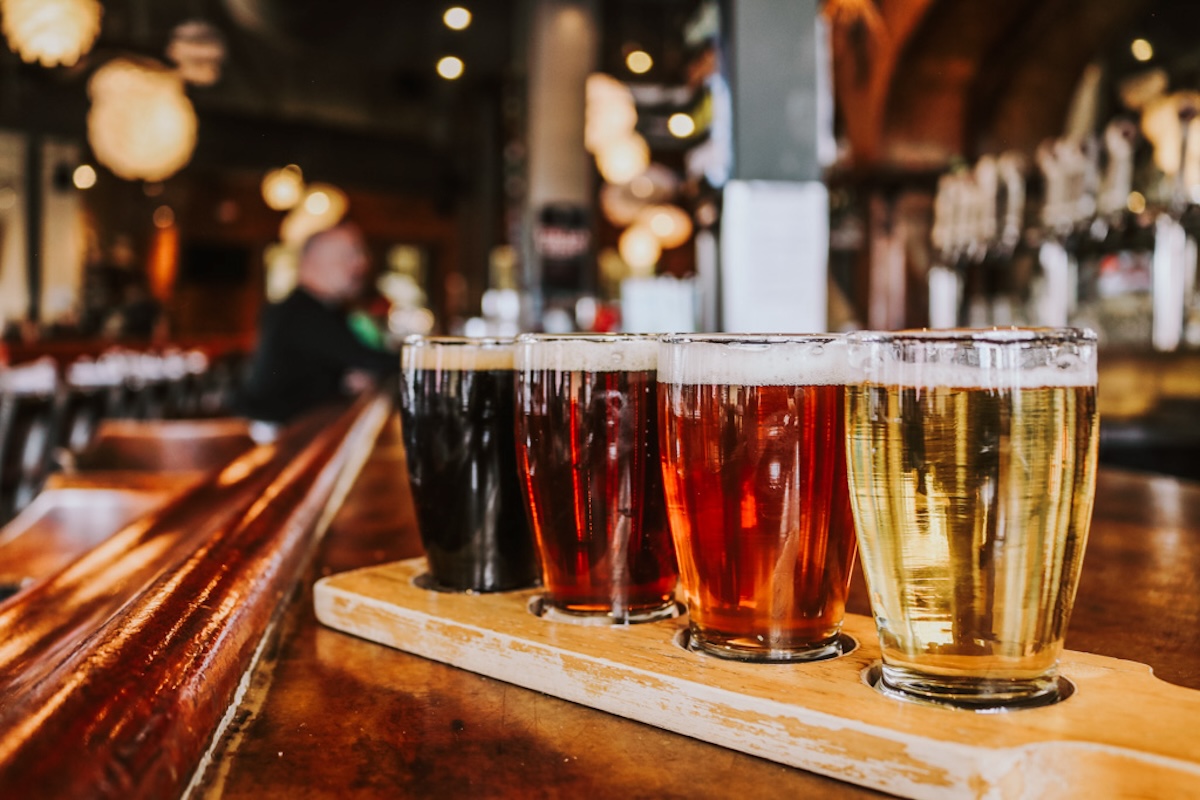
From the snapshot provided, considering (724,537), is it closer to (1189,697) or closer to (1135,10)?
(1189,697)

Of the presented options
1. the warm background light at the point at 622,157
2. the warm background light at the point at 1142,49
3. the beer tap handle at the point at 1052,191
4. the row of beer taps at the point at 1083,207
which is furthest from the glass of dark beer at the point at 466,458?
the warm background light at the point at 1142,49

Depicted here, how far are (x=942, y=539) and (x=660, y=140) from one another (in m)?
10.8

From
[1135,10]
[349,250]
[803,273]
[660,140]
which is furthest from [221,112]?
[803,273]

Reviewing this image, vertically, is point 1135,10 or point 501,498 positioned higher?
point 1135,10

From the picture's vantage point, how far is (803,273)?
277 centimetres

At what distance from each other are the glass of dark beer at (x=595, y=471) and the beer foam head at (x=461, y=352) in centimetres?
7

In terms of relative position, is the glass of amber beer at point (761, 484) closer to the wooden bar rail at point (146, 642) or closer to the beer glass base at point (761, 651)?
the beer glass base at point (761, 651)

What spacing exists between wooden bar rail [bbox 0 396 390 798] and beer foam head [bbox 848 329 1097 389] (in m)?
0.37

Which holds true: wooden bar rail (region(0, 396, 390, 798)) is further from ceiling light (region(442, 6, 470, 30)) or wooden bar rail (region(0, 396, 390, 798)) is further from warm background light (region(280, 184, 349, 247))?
warm background light (region(280, 184, 349, 247))

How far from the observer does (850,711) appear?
505 mm

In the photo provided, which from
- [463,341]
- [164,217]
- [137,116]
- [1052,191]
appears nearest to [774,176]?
[463,341]

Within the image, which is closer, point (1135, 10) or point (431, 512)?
point (431, 512)

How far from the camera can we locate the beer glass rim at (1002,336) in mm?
492

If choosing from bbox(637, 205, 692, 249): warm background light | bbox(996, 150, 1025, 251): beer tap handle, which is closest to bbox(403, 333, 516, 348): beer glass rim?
bbox(996, 150, 1025, 251): beer tap handle
